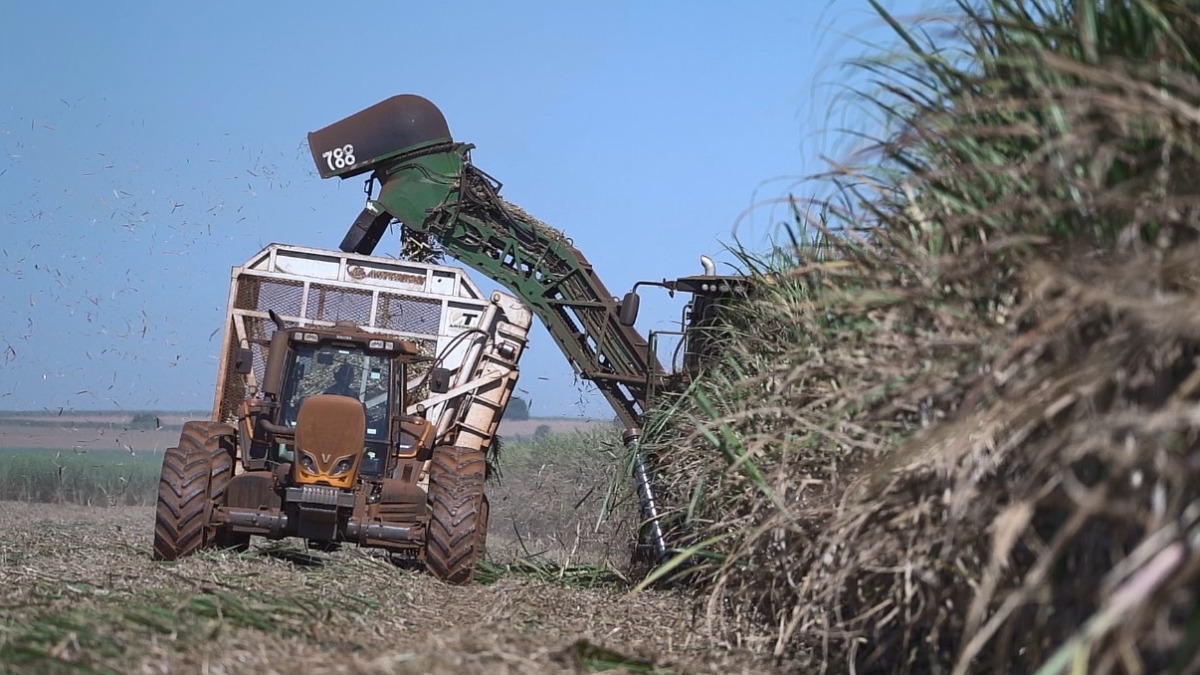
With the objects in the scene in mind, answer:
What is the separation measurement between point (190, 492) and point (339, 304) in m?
3.10

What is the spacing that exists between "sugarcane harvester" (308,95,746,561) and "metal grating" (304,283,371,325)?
6.63 ft

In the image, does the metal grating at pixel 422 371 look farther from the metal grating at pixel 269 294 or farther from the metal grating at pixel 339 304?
the metal grating at pixel 269 294

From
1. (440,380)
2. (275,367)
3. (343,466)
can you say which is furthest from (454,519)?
(275,367)

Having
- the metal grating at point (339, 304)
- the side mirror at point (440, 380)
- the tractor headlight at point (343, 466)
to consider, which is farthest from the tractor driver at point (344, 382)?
the metal grating at point (339, 304)

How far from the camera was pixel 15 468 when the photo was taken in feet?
95.6

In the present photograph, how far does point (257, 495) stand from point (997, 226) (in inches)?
297

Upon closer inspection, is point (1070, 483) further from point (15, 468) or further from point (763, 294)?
point (15, 468)

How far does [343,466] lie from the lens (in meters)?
10.7

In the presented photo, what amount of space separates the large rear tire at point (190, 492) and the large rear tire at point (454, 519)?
1480mm

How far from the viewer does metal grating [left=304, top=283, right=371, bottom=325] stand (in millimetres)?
13086

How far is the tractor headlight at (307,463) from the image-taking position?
10633 millimetres

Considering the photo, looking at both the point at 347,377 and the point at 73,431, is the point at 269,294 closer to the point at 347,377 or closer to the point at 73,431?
the point at 347,377

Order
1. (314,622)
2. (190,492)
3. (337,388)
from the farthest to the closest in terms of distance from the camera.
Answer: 1. (337,388)
2. (190,492)
3. (314,622)

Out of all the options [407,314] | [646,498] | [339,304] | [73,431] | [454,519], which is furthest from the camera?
[73,431]
